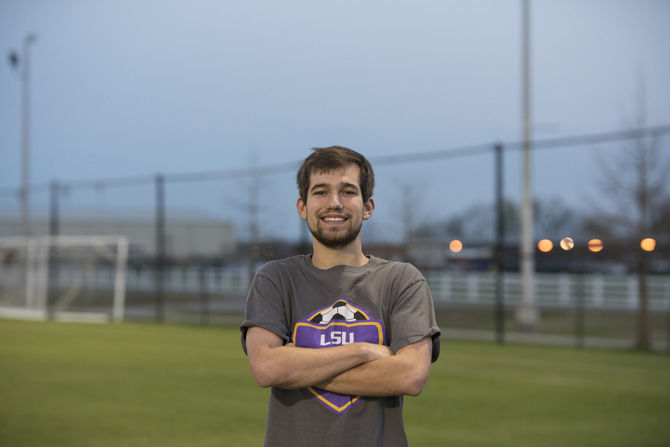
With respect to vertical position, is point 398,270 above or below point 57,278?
above

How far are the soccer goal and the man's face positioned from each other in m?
18.4

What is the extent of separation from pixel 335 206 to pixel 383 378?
0.53 m

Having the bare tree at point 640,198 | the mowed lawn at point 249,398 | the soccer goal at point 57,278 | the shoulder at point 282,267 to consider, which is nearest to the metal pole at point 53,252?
the soccer goal at point 57,278

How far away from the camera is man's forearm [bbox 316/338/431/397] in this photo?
7.38 ft

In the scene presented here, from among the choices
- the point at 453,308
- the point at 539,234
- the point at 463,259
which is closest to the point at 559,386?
the point at 539,234

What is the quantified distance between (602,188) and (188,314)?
12964mm

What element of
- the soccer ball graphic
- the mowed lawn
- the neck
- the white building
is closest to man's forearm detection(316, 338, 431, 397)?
the soccer ball graphic

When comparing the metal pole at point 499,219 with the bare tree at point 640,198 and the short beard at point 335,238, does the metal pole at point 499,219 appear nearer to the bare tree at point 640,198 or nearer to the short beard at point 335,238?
the bare tree at point 640,198

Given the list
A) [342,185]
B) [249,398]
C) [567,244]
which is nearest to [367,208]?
[342,185]

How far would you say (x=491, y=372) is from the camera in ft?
33.2

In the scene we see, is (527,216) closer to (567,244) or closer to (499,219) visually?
(499,219)

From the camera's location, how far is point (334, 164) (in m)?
2.35

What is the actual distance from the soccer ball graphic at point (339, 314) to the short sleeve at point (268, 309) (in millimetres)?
104

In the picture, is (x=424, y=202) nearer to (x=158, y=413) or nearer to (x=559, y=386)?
(x=559, y=386)
